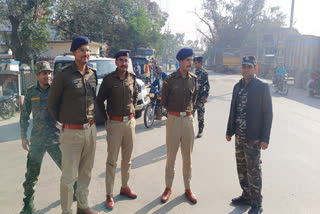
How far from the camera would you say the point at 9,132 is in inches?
295

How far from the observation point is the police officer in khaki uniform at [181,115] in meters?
3.80

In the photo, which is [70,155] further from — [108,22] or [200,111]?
[108,22]

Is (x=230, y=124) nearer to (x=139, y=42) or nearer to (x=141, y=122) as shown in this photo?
(x=141, y=122)

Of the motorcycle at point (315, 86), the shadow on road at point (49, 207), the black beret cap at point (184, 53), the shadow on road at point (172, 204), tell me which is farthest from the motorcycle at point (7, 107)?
the motorcycle at point (315, 86)

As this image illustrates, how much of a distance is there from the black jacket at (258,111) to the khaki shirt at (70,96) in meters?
1.98

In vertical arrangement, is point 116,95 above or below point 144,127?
above

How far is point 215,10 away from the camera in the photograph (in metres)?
49.0

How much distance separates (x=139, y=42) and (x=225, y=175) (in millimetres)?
27140

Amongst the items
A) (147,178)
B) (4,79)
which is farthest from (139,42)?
(147,178)

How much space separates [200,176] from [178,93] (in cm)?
170

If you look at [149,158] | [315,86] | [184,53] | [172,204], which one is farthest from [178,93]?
[315,86]

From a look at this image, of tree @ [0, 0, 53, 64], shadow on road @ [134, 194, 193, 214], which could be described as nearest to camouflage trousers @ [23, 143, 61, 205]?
shadow on road @ [134, 194, 193, 214]

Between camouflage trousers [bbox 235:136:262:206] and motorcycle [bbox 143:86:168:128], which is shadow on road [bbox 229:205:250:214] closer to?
camouflage trousers [bbox 235:136:262:206]

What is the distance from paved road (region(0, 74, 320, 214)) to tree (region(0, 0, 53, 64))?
7389 millimetres
